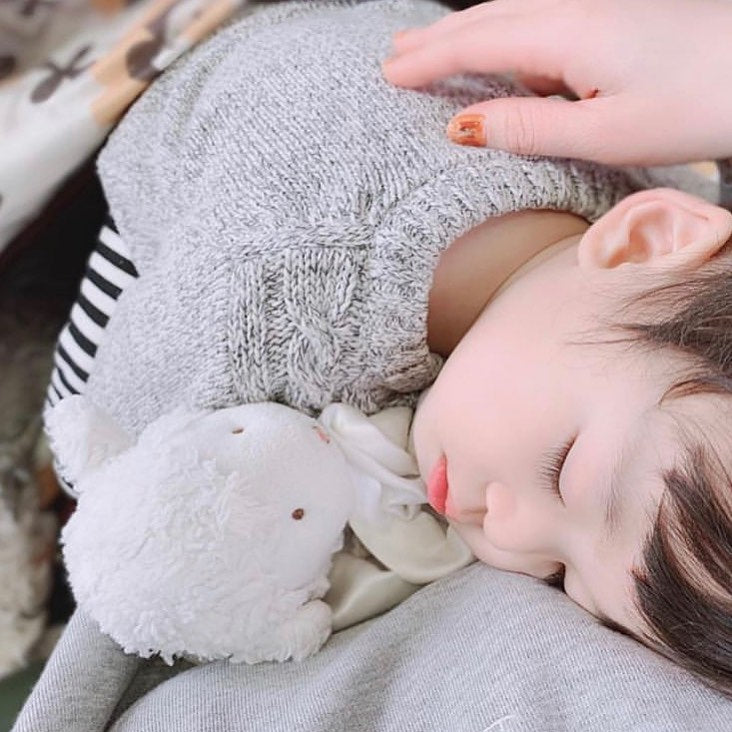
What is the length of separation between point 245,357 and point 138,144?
24cm

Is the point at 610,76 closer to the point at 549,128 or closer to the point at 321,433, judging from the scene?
the point at 549,128

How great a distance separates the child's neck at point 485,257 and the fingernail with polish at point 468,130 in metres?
0.06

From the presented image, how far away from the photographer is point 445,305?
2.64 feet

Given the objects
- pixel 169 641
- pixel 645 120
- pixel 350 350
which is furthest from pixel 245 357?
pixel 645 120

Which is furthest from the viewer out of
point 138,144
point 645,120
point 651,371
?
point 138,144

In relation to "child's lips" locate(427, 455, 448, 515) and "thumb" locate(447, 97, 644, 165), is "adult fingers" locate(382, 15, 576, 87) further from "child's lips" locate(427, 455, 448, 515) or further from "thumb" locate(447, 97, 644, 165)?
"child's lips" locate(427, 455, 448, 515)

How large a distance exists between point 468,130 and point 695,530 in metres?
0.34

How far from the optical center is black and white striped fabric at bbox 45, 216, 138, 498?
35.5 inches

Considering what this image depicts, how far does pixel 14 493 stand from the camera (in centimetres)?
97

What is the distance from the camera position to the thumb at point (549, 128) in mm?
755

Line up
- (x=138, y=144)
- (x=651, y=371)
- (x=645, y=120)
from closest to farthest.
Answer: (x=651, y=371), (x=645, y=120), (x=138, y=144)

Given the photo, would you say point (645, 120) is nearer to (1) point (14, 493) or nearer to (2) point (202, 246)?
(2) point (202, 246)

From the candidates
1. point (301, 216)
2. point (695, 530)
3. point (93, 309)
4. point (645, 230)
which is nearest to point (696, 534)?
point (695, 530)

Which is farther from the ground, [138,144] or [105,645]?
[138,144]
